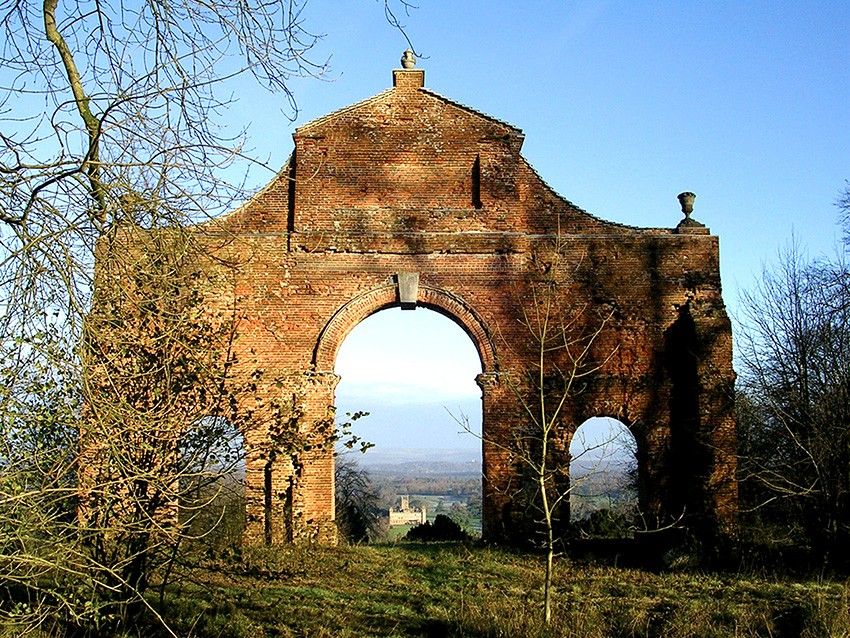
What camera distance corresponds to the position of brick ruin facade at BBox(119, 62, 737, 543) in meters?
13.8

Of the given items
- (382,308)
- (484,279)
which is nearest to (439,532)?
(382,308)

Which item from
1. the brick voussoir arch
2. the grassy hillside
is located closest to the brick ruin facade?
the brick voussoir arch

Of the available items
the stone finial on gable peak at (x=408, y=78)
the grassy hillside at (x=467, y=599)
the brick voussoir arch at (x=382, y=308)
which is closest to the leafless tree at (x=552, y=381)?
the brick voussoir arch at (x=382, y=308)

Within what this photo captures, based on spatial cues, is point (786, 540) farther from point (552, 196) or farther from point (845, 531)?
point (552, 196)

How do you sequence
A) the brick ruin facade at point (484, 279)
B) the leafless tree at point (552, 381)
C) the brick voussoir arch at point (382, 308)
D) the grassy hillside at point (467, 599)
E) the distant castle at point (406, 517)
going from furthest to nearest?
1. the distant castle at point (406, 517)
2. the brick voussoir arch at point (382, 308)
3. the brick ruin facade at point (484, 279)
4. the leafless tree at point (552, 381)
5. the grassy hillside at point (467, 599)

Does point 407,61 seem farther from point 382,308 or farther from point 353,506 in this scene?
point 353,506

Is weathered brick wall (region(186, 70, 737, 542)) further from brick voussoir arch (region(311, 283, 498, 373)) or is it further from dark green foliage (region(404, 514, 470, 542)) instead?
dark green foliage (region(404, 514, 470, 542))

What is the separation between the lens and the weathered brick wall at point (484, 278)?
13836 millimetres

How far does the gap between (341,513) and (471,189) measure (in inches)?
296

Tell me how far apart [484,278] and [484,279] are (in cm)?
→ 2

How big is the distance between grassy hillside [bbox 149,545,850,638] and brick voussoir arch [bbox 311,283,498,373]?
3.20m

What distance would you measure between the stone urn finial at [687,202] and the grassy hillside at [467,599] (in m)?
6.42

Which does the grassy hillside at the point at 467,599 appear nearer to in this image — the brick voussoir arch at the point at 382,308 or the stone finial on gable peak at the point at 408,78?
the brick voussoir arch at the point at 382,308

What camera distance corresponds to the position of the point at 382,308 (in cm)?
1452
